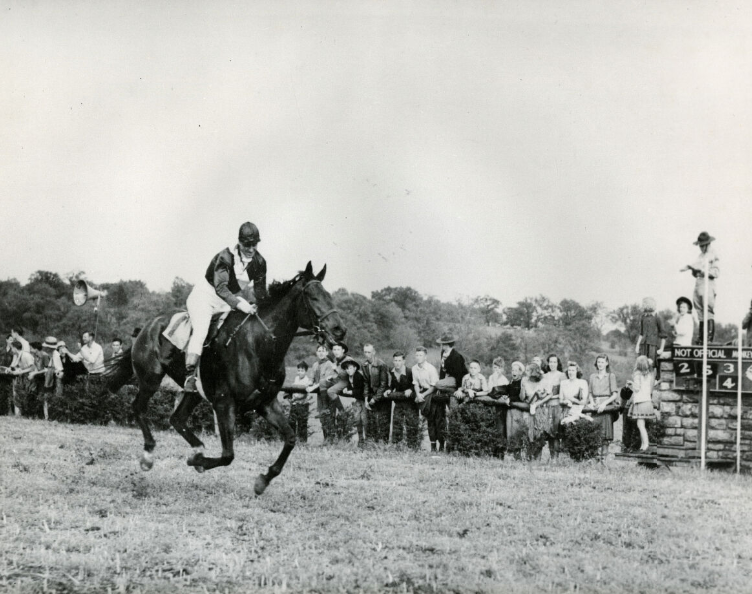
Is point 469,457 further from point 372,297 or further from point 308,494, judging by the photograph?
point 372,297

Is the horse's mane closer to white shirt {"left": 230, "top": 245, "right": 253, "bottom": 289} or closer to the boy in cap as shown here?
white shirt {"left": 230, "top": 245, "right": 253, "bottom": 289}

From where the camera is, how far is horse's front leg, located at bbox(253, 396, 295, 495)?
7535 mm

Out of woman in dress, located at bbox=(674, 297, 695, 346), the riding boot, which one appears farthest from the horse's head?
woman in dress, located at bbox=(674, 297, 695, 346)

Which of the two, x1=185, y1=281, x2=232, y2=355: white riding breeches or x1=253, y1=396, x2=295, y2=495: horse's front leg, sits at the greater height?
x1=185, y1=281, x2=232, y2=355: white riding breeches

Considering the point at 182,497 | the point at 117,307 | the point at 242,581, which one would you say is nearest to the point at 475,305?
the point at 117,307

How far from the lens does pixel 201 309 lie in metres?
8.38

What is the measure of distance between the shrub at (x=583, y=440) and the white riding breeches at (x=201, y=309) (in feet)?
19.7

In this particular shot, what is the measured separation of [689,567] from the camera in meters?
5.79

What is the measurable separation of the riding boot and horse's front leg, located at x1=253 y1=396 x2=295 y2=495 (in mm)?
935

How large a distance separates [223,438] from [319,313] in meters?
1.67

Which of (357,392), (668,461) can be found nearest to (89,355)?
(357,392)

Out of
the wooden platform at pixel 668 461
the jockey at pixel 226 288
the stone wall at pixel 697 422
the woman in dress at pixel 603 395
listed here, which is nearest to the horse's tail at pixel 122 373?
the jockey at pixel 226 288

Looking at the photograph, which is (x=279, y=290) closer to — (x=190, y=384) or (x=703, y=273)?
(x=190, y=384)

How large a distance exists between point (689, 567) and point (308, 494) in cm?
394
